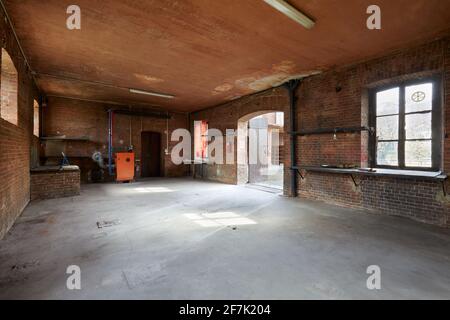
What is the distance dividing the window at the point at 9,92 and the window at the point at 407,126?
23.5 feet

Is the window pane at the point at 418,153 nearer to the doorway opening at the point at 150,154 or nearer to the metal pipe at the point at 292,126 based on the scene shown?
the metal pipe at the point at 292,126

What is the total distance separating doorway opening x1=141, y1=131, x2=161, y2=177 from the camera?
35.2ft

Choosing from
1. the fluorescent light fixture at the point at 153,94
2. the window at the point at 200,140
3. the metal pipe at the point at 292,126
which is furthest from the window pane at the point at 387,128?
the window at the point at 200,140

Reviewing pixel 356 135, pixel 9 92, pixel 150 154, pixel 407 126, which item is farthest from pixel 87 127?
pixel 407 126

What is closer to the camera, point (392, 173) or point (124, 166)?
point (392, 173)

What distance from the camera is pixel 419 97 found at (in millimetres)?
4238

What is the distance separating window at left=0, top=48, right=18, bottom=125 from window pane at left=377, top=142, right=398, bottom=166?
729 cm

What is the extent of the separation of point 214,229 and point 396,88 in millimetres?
4564

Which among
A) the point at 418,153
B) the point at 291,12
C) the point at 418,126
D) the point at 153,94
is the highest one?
the point at 153,94

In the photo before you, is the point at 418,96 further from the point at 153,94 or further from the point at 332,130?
the point at 153,94

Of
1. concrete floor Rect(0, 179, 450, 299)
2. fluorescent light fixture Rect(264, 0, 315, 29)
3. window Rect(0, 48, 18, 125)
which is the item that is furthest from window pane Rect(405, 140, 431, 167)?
window Rect(0, 48, 18, 125)

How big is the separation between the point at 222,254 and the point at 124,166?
7606mm
